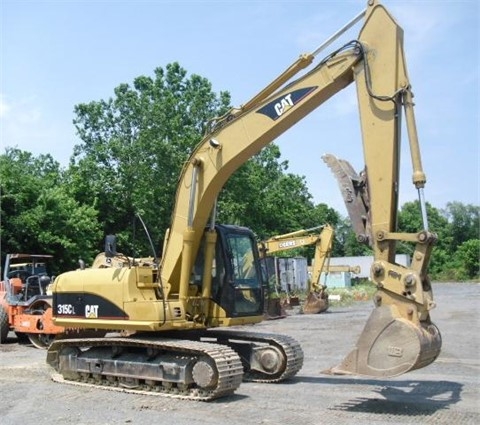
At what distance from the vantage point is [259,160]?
44.1m

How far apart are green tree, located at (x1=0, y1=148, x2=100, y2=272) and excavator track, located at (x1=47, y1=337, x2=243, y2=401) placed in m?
15.3

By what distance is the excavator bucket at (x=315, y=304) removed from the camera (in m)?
25.4

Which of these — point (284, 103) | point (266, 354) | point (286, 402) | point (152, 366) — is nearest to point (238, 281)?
point (266, 354)

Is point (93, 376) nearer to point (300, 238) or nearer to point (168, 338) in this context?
point (168, 338)

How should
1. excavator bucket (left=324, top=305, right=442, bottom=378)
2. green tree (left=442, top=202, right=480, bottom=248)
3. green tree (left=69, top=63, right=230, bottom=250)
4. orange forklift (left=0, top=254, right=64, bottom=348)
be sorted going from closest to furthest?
1. excavator bucket (left=324, top=305, right=442, bottom=378)
2. orange forklift (left=0, top=254, right=64, bottom=348)
3. green tree (left=69, top=63, right=230, bottom=250)
4. green tree (left=442, top=202, right=480, bottom=248)

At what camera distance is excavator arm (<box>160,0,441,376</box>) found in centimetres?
726

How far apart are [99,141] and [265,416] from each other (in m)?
32.3

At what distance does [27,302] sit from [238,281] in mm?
8083

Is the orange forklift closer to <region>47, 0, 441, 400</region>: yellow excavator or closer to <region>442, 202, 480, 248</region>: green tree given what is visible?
<region>47, 0, 441, 400</region>: yellow excavator

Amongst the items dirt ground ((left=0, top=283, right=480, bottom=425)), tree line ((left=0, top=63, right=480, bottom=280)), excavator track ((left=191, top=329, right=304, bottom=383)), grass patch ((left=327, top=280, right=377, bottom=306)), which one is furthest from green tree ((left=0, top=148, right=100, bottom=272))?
excavator track ((left=191, top=329, right=304, bottom=383))

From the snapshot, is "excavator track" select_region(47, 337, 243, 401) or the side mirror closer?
"excavator track" select_region(47, 337, 243, 401)

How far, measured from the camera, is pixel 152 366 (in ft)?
30.1

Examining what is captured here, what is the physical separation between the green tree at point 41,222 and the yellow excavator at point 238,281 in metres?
15.2

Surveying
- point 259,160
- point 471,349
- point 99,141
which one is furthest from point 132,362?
point 259,160
